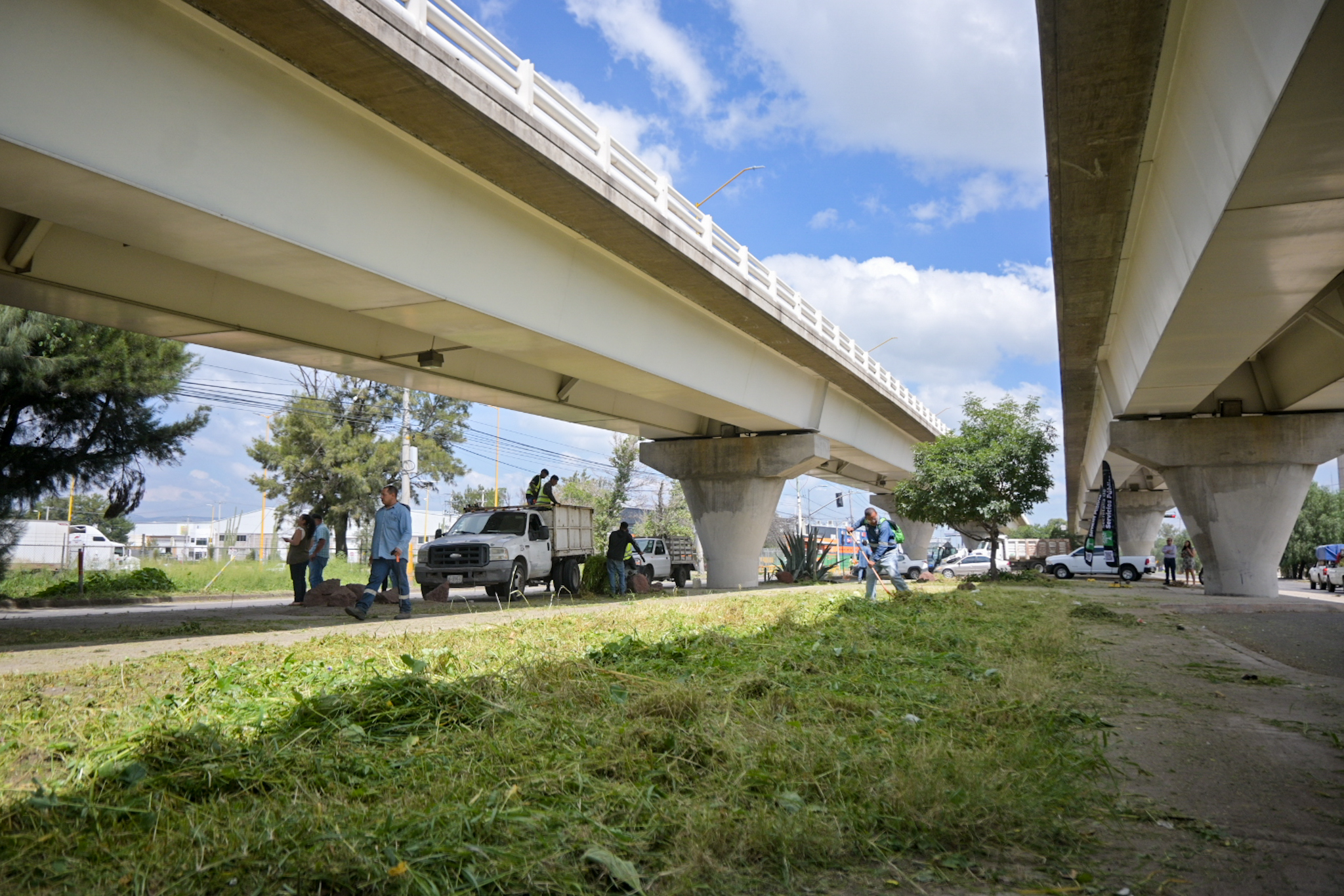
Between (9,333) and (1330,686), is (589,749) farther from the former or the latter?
(9,333)

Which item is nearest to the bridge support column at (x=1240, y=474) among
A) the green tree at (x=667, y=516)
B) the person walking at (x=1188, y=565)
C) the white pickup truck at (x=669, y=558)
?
the white pickup truck at (x=669, y=558)

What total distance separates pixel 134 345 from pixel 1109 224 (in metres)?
20.3

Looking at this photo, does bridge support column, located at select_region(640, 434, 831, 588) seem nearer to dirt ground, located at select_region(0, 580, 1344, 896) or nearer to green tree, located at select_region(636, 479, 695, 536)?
dirt ground, located at select_region(0, 580, 1344, 896)

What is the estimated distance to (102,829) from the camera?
323 centimetres

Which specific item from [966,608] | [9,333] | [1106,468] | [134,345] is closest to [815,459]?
[1106,468]

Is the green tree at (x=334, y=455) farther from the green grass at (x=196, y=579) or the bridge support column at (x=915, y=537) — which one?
the bridge support column at (x=915, y=537)

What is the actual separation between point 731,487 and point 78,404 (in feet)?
57.8

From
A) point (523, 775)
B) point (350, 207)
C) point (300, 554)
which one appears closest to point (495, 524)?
point (300, 554)

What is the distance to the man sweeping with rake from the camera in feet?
54.7

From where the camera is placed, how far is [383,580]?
518 inches

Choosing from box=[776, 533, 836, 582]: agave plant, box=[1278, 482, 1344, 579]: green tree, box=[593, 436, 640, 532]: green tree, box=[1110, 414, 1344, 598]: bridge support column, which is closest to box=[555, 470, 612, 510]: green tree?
box=[593, 436, 640, 532]: green tree

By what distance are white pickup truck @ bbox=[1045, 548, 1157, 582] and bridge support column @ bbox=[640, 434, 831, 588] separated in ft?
73.1

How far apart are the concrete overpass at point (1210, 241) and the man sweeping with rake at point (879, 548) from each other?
5500 mm

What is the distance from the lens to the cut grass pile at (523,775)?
9.59 ft
